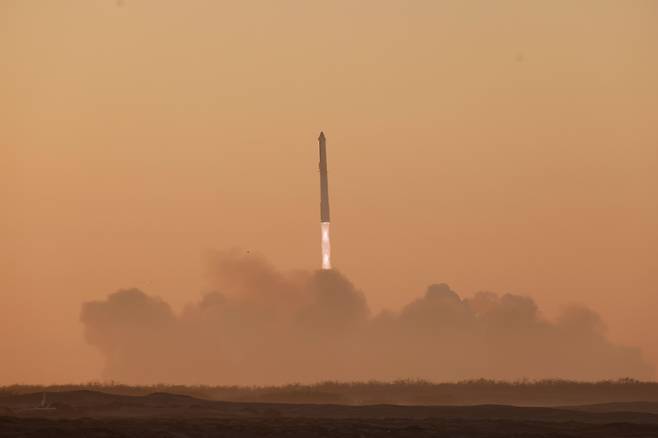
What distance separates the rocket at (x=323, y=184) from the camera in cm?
10062

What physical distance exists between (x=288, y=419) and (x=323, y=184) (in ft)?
127

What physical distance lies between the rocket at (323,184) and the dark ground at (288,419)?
30126 mm

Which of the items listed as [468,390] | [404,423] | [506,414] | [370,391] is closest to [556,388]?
[468,390]

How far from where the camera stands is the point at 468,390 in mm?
90375

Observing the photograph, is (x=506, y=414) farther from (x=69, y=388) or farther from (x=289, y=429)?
(x=69, y=388)

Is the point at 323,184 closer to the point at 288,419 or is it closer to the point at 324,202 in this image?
the point at 324,202

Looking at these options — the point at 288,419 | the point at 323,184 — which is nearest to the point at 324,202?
the point at 323,184

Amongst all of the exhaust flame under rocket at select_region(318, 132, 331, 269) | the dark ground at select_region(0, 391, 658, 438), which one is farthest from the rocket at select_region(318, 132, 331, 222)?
the dark ground at select_region(0, 391, 658, 438)

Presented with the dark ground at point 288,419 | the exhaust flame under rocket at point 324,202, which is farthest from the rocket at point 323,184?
the dark ground at point 288,419

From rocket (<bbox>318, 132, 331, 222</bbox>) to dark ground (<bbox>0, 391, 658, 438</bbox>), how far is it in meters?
30.1

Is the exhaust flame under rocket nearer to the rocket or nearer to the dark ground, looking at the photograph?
the rocket

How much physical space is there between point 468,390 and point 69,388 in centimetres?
2475

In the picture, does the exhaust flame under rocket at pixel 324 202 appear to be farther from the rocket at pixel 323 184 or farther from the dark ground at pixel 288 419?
the dark ground at pixel 288 419

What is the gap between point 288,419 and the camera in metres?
63.5
